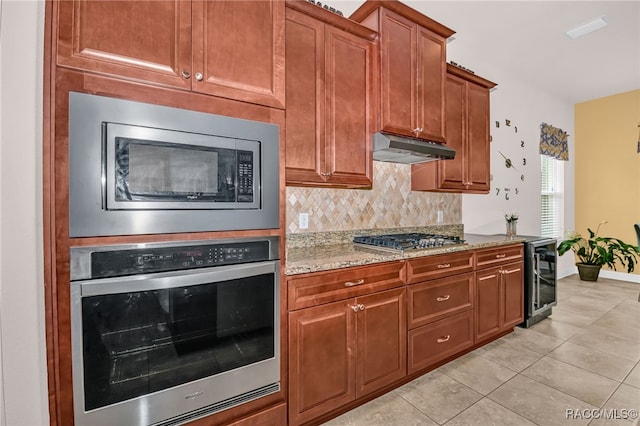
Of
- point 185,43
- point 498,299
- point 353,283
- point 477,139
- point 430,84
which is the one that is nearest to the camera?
point 185,43

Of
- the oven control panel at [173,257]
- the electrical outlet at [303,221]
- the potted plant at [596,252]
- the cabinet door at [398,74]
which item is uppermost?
the cabinet door at [398,74]

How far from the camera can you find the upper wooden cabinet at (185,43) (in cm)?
108

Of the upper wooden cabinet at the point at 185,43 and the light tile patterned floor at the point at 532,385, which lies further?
the light tile patterned floor at the point at 532,385

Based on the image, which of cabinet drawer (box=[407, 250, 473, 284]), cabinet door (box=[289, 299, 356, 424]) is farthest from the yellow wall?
cabinet door (box=[289, 299, 356, 424])

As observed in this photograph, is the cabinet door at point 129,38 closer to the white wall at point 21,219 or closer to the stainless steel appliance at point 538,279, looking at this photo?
the white wall at point 21,219

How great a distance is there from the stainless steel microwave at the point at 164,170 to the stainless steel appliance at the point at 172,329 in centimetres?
10

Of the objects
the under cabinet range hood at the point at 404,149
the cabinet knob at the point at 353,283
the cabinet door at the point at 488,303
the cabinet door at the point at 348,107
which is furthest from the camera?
the cabinet door at the point at 488,303

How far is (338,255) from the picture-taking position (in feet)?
6.40

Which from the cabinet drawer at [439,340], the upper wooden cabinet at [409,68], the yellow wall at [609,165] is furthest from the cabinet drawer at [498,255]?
the yellow wall at [609,165]

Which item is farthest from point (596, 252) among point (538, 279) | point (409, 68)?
point (409, 68)

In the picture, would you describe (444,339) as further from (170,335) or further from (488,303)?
(170,335)

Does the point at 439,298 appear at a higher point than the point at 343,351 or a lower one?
higher

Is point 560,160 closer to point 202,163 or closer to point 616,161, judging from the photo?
point 616,161

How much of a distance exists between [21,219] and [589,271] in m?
6.85
